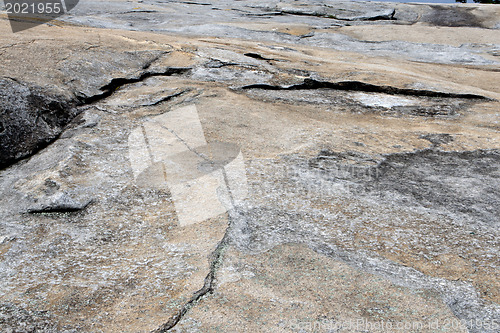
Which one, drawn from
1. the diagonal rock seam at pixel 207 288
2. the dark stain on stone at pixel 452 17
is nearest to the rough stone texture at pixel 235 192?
the diagonal rock seam at pixel 207 288

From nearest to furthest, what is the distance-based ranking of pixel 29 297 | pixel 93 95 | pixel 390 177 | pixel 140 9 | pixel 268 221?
pixel 29 297, pixel 268 221, pixel 390 177, pixel 93 95, pixel 140 9

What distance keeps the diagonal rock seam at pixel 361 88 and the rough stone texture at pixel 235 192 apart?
20 mm

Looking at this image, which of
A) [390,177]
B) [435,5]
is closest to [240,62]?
[390,177]

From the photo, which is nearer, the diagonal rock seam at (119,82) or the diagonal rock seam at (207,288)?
the diagonal rock seam at (207,288)

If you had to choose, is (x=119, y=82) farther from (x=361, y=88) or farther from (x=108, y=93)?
(x=361, y=88)

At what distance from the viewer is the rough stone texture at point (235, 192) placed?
1.76 metres

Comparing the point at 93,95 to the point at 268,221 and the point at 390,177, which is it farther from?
the point at 390,177

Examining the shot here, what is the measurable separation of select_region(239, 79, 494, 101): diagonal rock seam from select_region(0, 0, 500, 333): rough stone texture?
2cm

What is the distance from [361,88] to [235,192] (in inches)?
110

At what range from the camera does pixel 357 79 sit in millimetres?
4895

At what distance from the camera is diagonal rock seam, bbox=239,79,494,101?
464 cm

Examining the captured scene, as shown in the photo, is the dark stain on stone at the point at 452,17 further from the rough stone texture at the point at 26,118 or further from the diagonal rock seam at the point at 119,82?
the rough stone texture at the point at 26,118

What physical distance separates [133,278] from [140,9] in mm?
8421

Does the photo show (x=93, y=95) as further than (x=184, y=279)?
Yes
